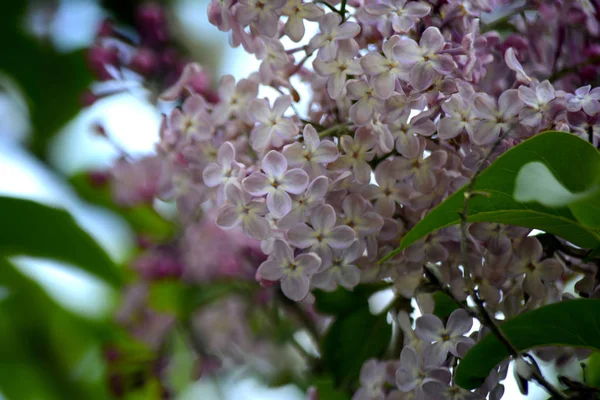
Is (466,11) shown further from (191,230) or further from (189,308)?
(189,308)

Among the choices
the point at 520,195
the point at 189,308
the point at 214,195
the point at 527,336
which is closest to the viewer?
the point at 520,195

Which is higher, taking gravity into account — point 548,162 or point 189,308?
point 548,162

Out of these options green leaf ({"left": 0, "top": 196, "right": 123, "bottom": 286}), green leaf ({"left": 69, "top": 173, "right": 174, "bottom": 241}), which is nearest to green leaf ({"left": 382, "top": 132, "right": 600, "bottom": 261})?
green leaf ({"left": 0, "top": 196, "right": 123, "bottom": 286})

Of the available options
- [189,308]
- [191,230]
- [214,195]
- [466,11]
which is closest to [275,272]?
[214,195]

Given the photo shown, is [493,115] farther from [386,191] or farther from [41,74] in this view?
[41,74]

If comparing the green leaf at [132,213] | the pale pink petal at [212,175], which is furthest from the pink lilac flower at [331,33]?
the green leaf at [132,213]

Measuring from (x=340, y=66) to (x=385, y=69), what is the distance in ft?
0.13

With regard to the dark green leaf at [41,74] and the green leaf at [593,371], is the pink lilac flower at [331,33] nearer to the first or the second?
the green leaf at [593,371]

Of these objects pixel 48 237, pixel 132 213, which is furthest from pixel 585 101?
pixel 132 213

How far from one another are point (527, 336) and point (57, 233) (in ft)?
1.80

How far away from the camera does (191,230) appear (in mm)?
810

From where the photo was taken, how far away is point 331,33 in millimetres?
456

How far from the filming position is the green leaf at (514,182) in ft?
1.23

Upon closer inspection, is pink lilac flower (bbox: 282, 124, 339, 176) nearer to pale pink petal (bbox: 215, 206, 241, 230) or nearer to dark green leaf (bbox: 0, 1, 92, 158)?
pale pink petal (bbox: 215, 206, 241, 230)
